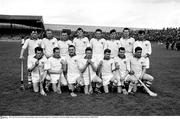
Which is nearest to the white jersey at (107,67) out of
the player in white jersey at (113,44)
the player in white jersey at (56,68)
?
the player in white jersey at (113,44)

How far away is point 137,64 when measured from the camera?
7.41m

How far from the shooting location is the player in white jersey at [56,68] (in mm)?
7129

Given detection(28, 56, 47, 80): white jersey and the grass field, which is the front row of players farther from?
the grass field

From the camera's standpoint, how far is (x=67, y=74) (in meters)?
7.24

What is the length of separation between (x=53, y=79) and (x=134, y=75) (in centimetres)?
231

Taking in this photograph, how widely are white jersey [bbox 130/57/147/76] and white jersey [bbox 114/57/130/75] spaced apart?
0.56 feet

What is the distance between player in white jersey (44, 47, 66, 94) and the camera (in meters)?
7.13

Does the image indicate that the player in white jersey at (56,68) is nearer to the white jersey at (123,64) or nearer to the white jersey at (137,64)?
the white jersey at (123,64)

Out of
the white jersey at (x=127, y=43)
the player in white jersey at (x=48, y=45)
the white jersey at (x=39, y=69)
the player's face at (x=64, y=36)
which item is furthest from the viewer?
the white jersey at (x=127, y=43)

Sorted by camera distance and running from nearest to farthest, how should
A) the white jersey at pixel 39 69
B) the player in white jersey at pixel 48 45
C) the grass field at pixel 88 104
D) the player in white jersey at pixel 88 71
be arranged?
the grass field at pixel 88 104 → the player in white jersey at pixel 88 71 → the white jersey at pixel 39 69 → the player in white jersey at pixel 48 45

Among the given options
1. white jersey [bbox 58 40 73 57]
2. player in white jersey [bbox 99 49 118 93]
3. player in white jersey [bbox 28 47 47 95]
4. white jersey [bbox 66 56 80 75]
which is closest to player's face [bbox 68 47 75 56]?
white jersey [bbox 66 56 80 75]

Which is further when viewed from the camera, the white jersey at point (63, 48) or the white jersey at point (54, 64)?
the white jersey at point (63, 48)

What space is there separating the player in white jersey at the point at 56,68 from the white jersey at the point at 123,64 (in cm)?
159

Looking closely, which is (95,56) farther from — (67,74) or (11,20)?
(11,20)
